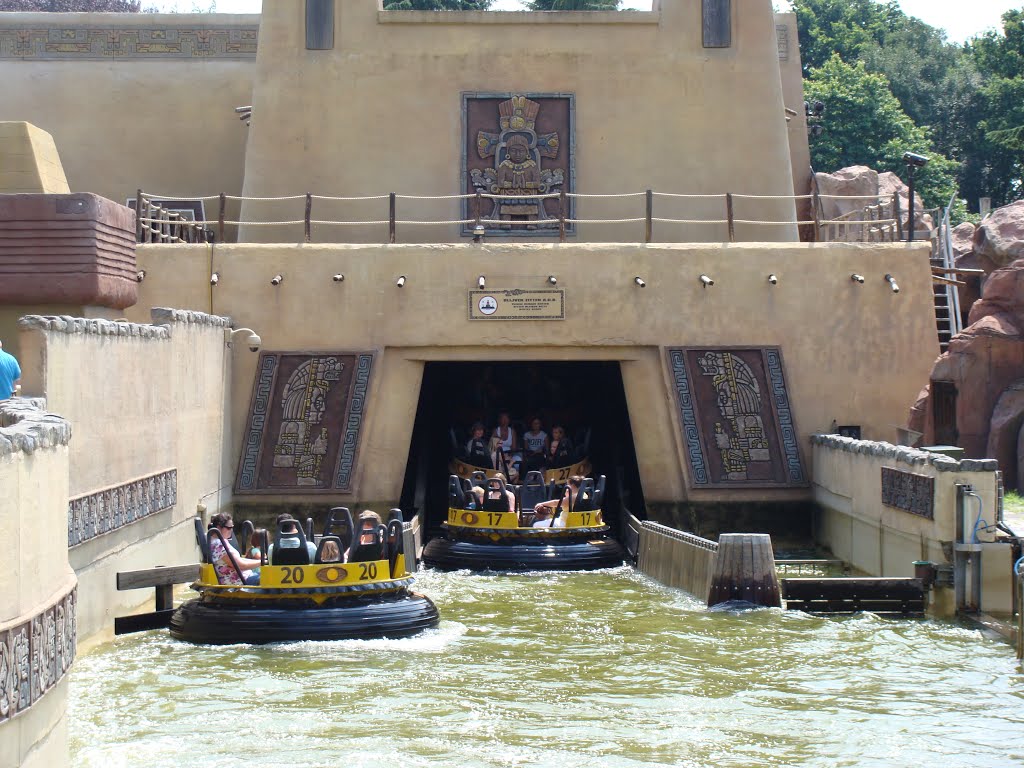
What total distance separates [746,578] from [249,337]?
953cm

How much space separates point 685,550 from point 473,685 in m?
5.44

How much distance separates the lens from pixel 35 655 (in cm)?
898

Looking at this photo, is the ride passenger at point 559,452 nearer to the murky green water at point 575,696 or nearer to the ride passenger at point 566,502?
the ride passenger at point 566,502

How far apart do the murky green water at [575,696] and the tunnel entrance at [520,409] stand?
1021 centimetres

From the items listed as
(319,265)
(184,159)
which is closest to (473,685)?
(319,265)

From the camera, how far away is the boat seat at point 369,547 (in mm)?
15648

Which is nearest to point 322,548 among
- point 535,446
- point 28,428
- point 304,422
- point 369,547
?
→ point 369,547

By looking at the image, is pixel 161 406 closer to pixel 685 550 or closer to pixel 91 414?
pixel 91 414

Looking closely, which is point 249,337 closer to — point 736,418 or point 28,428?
point 736,418

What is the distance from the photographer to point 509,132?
26.6 meters

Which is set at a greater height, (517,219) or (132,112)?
(132,112)

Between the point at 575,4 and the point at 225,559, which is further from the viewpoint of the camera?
the point at 575,4

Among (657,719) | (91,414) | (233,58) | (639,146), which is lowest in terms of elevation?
(657,719)

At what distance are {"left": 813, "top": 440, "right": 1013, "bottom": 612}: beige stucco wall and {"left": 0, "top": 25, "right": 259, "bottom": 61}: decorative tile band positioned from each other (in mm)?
15810
